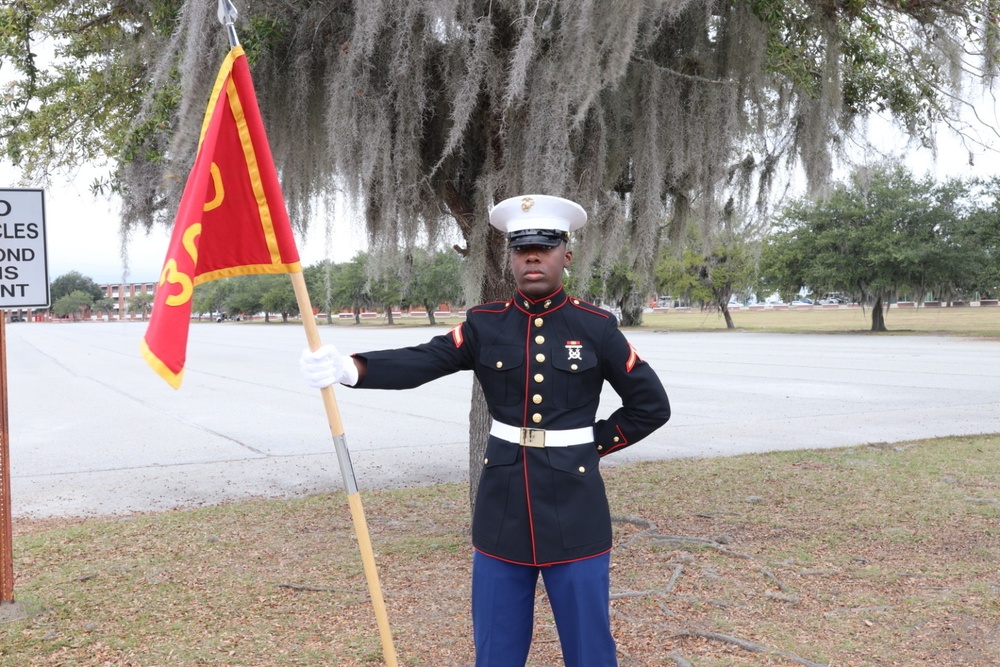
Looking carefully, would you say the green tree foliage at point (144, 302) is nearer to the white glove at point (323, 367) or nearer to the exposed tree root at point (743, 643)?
the exposed tree root at point (743, 643)

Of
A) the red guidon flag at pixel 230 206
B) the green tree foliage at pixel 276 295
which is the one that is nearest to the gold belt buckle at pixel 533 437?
the red guidon flag at pixel 230 206

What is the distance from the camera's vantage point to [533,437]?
2.63 m

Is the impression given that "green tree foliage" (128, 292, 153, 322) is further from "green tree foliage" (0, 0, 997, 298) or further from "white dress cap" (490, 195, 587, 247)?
"white dress cap" (490, 195, 587, 247)

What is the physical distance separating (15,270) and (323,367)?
2668 mm

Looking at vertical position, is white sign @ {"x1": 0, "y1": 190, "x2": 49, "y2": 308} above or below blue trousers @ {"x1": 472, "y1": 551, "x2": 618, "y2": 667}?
above

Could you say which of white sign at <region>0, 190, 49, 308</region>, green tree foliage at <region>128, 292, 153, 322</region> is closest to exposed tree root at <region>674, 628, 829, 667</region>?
white sign at <region>0, 190, 49, 308</region>

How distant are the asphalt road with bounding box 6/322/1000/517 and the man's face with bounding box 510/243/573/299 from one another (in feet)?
16.3

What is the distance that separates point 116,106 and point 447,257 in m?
2.20

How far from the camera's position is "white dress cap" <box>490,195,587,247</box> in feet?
8.61

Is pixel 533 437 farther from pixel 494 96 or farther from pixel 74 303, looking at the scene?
pixel 74 303

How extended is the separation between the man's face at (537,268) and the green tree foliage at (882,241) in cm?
2966

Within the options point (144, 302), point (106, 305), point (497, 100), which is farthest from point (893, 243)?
point (106, 305)

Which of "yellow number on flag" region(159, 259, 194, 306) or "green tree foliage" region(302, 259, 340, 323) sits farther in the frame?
"green tree foliage" region(302, 259, 340, 323)

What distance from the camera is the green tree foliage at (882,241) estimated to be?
1209 inches
